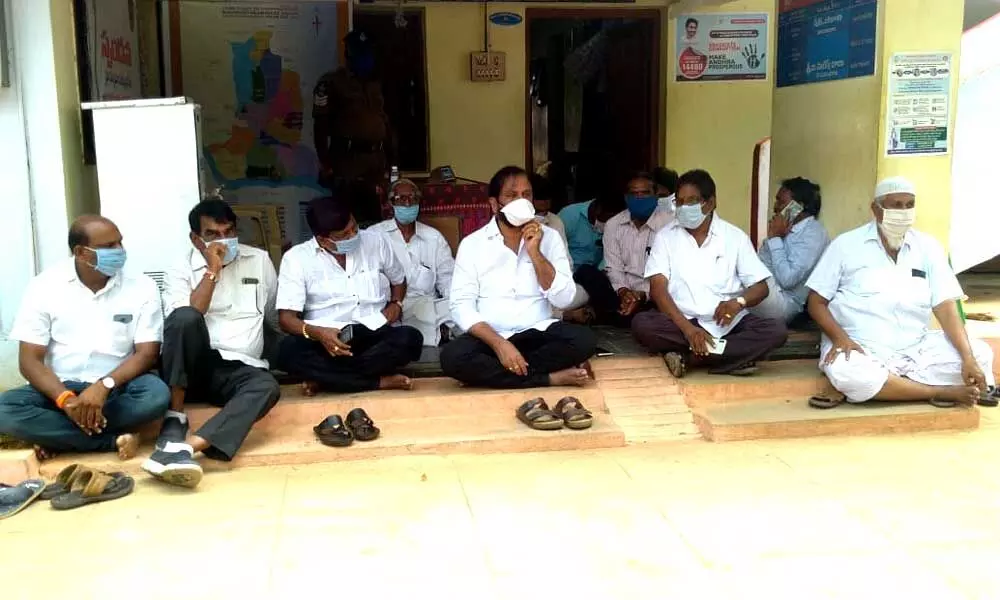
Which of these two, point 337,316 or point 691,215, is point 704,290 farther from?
point 337,316

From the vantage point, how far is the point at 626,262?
245 inches

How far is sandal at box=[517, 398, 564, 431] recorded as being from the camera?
463cm

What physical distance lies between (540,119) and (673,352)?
3.56 meters

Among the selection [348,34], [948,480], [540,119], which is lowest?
[948,480]

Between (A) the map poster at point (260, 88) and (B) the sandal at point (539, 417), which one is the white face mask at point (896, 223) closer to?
(B) the sandal at point (539, 417)

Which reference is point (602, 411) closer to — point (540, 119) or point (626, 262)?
point (626, 262)

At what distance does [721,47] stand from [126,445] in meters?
5.78

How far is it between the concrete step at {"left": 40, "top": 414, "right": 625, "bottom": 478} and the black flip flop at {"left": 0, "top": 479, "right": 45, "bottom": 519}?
23cm

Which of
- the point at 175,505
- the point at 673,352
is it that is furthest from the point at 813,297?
the point at 175,505

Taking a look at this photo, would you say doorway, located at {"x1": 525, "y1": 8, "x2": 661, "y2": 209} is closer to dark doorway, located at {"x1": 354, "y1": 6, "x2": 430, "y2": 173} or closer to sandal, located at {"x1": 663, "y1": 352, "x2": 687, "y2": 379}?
dark doorway, located at {"x1": 354, "y1": 6, "x2": 430, "y2": 173}

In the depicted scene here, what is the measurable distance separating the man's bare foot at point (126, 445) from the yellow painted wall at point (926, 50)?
168 inches

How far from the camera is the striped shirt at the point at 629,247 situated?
6.15 m

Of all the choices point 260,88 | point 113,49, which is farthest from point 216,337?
point 260,88

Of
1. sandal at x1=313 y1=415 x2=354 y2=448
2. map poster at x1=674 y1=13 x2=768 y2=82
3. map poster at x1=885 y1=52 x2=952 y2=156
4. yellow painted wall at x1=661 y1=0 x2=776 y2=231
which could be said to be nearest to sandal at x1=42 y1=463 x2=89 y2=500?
sandal at x1=313 y1=415 x2=354 y2=448
